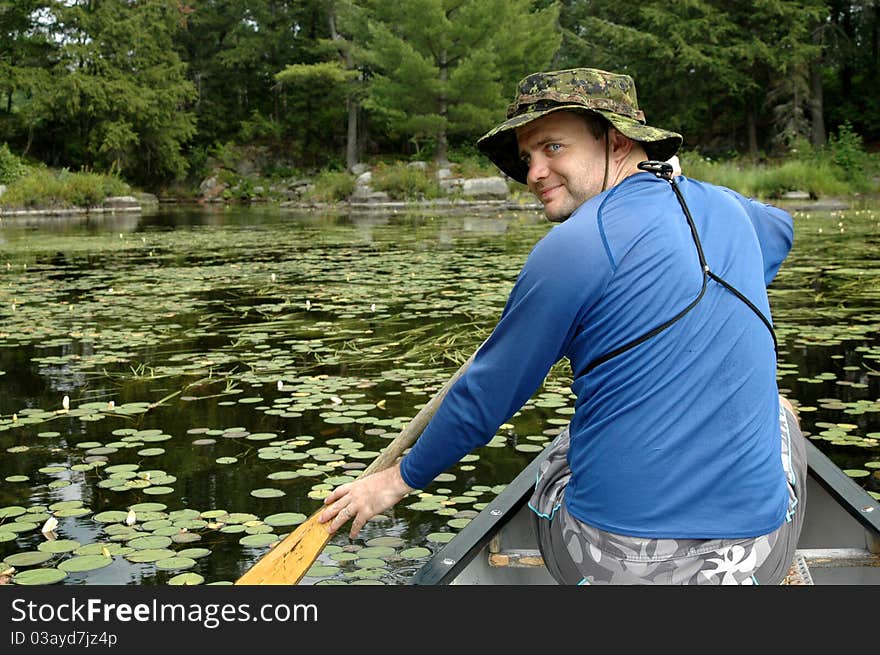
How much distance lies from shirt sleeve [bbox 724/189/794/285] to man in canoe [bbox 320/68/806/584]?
0.43 m

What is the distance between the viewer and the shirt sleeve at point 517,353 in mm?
1706

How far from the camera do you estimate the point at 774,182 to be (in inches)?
828

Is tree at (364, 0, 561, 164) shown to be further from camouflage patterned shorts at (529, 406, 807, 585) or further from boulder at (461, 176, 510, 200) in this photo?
camouflage patterned shorts at (529, 406, 807, 585)

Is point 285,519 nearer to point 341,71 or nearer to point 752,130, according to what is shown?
point 752,130

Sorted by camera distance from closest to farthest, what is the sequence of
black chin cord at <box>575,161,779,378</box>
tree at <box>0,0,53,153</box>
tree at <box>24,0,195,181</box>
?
black chin cord at <box>575,161,779,378</box>, tree at <box>0,0,53,153</box>, tree at <box>24,0,195,181</box>

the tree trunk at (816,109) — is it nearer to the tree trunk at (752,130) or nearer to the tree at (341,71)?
the tree trunk at (752,130)

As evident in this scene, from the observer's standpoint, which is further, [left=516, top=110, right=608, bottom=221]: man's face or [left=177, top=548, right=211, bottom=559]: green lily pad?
[left=177, top=548, right=211, bottom=559]: green lily pad

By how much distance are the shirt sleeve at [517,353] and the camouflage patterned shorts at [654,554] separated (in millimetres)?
286

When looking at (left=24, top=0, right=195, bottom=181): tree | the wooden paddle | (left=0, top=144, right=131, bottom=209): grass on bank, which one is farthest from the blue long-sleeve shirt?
(left=24, top=0, right=195, bottom=181): tree

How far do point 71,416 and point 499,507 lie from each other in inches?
111

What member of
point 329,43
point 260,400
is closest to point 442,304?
point 260,400

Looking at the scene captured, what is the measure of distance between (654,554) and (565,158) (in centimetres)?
80

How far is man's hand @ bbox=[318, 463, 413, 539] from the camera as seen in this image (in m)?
1.96
